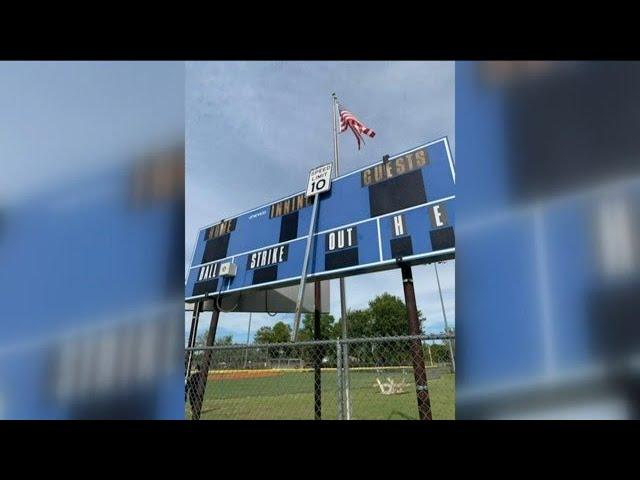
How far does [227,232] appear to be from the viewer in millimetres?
7176

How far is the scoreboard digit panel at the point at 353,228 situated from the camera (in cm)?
457

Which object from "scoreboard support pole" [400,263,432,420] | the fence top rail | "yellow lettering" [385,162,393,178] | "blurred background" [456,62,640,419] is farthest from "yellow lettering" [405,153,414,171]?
"blurred background" [456,62,640,419]

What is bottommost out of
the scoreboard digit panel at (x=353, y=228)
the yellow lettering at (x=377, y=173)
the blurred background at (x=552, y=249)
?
the blurred background at (x=552, y=249)

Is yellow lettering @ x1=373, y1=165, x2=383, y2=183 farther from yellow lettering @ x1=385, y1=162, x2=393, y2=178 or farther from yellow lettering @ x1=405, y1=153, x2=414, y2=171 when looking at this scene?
yellow lettering @ x1=405, y1=153, x2=414, y2=171

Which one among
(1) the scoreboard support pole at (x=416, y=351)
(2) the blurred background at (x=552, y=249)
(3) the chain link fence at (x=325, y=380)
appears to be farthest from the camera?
(1) the scoreboard support pole at (x=416, y=351)

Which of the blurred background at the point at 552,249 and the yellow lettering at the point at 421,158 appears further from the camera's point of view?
the yellow lettering at the point at 421,158

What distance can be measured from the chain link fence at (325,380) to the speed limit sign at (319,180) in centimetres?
228

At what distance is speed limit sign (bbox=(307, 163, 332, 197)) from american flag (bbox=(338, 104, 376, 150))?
1.37m

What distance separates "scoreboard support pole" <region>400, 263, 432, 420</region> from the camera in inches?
145

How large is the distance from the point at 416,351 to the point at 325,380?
6.43 metres

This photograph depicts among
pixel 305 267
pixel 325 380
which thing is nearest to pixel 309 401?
pixel 325 380

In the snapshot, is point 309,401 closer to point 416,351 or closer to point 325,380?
point 325,380

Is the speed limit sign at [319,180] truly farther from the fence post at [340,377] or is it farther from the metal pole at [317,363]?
the fence post at [340,377]

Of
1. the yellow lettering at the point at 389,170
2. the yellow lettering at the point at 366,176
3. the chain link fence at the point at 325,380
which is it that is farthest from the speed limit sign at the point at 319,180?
the chain link fence at the point at 325,380
